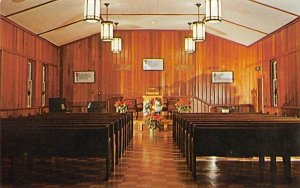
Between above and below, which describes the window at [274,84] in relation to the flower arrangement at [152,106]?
above

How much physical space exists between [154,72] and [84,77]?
2921mm

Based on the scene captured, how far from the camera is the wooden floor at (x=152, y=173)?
12.8 ft

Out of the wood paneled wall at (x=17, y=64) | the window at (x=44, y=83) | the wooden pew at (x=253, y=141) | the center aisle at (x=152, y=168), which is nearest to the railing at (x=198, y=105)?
the window at (x=44, y=83)

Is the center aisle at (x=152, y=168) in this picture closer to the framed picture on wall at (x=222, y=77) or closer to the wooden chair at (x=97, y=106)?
the wooden chair at (x=97, y=106)

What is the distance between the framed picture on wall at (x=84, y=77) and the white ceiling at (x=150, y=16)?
4.60 ft

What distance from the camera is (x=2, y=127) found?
411cm

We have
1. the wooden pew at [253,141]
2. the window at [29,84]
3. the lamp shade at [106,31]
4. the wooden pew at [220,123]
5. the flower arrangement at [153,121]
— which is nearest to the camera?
the wooden pew at [253,141]

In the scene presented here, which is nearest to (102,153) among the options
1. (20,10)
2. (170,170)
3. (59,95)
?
(170,170)

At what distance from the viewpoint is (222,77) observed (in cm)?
1370

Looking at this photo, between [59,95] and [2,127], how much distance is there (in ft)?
31.9

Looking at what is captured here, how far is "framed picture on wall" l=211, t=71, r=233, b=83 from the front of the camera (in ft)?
45.0

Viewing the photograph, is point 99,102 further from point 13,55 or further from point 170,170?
point 170,170

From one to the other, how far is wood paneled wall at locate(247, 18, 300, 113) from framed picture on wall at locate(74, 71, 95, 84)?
6.69 metres

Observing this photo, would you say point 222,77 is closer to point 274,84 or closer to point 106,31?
point 274,84
